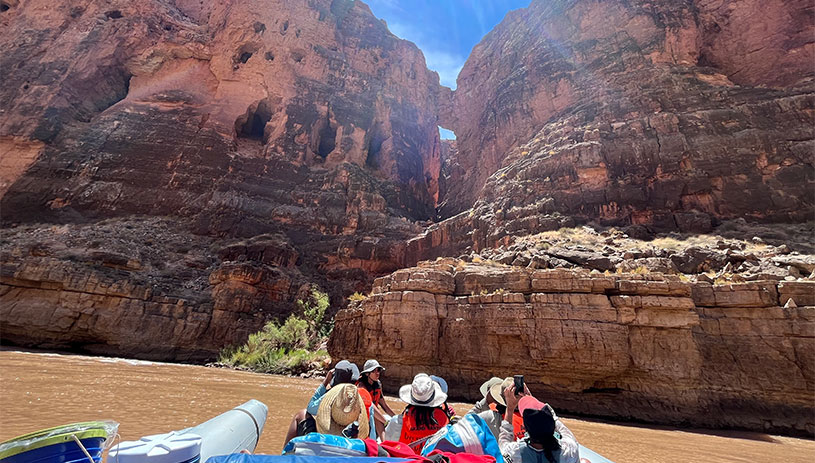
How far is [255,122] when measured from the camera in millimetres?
37656

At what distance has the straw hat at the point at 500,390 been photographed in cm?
291

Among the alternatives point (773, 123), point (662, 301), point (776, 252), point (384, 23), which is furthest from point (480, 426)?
point (384, 23)

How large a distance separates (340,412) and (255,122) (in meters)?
40.9

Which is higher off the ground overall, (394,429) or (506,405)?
(506,405)

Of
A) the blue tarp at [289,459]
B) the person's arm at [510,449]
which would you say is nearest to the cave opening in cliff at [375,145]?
the person's arm at [510,449]

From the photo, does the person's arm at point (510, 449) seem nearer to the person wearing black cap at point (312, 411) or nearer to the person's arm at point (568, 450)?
the person's arm at point (568, 450)

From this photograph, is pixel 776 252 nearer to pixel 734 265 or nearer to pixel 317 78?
pixel 734 265

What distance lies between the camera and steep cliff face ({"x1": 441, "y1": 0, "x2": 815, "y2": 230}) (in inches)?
659

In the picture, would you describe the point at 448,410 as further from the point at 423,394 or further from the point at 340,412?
the point at 340,412

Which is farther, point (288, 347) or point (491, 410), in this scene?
point (288, 347)

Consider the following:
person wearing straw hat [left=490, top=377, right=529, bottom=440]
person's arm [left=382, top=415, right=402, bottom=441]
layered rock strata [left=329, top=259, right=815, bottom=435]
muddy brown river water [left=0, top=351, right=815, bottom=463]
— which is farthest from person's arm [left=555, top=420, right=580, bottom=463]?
layered rock strata [left=329, top=259, right=815, bottom=435]

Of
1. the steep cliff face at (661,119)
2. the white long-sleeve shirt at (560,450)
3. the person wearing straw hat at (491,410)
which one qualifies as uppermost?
the steep cliff face at (661,119)

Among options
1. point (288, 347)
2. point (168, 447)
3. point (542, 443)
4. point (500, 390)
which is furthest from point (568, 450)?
point (288, 347)

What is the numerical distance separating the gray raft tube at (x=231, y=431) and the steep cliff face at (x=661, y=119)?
17335 mm
